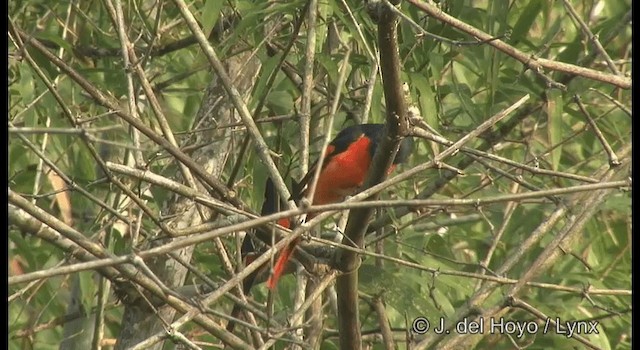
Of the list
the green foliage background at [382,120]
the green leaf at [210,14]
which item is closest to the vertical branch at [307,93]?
the green foliage background at [382,120]

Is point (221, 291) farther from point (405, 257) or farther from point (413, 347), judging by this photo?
point (405, 257)

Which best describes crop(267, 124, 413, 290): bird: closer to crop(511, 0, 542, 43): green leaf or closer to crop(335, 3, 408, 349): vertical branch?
crop(511, 0, 542, 43): green leaf

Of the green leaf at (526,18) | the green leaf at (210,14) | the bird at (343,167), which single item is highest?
the green leaf at (210,14)

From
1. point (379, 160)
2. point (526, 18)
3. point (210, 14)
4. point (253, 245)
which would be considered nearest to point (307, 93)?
point (210, 14)

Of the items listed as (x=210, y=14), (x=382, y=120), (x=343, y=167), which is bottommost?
(x=343, y=167)

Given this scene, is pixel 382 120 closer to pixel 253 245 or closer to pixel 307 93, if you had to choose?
pixel 253 245

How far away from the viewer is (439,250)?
12.0 feet

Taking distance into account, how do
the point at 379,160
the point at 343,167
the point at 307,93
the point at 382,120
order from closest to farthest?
the point at 379,160, the point at 307,93, the point at 382,120, the point at 343,167

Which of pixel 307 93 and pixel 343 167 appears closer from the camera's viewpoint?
pixel 307 93

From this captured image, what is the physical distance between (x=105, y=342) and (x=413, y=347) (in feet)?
3.77

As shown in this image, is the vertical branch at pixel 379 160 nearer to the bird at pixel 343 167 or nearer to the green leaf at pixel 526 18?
the green leaf at pixel 526 18

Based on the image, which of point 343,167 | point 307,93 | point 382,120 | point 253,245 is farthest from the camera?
point 343,167

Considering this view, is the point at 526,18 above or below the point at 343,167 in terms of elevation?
above
